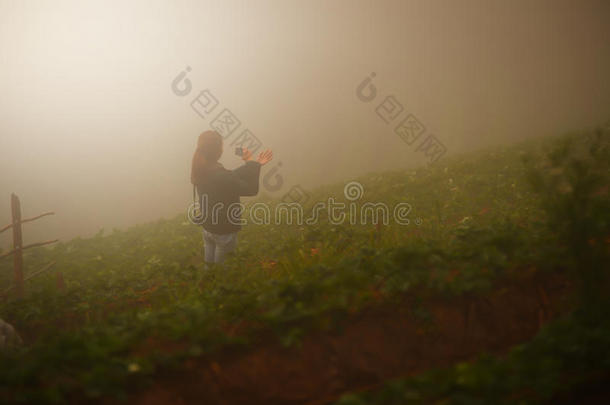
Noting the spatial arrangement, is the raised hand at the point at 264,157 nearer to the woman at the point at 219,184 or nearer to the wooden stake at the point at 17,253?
the woman at the point at 219,184

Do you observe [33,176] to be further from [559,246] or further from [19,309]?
[559,246]

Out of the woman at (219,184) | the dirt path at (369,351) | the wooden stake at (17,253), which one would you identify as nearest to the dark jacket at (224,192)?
the woman at (219,184)

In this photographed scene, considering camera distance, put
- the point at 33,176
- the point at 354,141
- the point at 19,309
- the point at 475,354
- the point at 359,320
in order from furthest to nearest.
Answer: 1. the point at 33,176
2. the point at 354,141
3. the point at 19,309
4. the point at 359,320
5. the point at 475,354

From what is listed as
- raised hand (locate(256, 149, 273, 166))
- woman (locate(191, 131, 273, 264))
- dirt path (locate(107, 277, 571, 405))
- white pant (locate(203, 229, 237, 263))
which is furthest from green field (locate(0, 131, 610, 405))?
raised hand (locate(256, 149, 273, 166))

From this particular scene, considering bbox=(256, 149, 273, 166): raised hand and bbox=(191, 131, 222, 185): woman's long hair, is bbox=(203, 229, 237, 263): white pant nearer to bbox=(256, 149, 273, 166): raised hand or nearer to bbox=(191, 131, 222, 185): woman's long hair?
bbox=(191, 131, 222, 185): woman's long hair

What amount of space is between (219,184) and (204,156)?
1.52ft

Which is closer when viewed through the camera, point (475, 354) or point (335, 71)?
point (475, 354)

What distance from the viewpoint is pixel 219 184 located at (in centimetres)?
459

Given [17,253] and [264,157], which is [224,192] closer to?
[264,157]

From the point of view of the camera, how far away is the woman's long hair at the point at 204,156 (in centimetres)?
457

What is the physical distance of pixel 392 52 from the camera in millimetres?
51312

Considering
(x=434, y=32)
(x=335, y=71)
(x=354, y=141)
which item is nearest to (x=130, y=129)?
(x=335, y=71)

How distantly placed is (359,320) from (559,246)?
161 centimetres

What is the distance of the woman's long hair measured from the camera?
457cm
